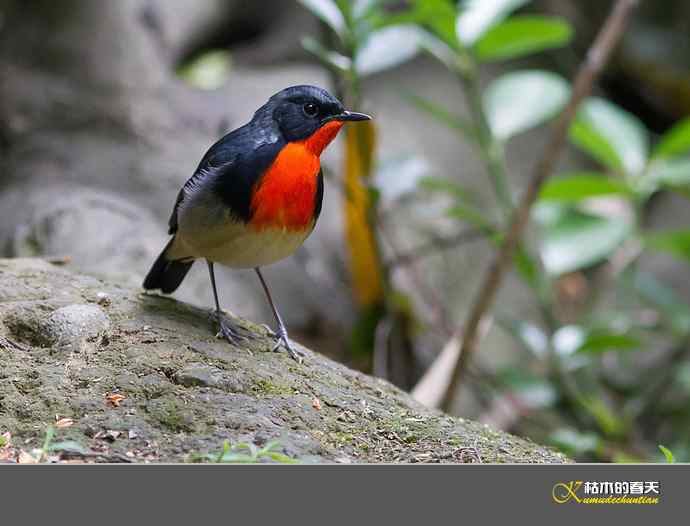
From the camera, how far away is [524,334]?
20.3 ft

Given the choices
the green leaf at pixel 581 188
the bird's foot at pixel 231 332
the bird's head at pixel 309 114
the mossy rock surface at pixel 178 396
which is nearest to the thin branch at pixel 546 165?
the green leaf at pixel 581 188

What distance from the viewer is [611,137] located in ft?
20.9

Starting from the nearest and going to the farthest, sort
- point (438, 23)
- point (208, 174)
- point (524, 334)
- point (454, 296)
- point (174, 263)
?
point (208, 174) → point (174, 263) → point (438, 23) → point (524, 334) → point (454, 296)

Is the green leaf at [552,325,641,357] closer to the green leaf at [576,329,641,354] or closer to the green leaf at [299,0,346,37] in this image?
the green leaf at [576,329,641,354]

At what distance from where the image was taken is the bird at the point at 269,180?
11.1ft

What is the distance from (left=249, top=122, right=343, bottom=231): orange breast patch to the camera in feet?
11.1

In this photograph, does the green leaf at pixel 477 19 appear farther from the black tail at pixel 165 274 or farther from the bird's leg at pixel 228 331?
the bird's leg at pixel 228 331

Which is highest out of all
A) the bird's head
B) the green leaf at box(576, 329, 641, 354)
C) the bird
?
the green leaf at box(576, 329, 641, 354)

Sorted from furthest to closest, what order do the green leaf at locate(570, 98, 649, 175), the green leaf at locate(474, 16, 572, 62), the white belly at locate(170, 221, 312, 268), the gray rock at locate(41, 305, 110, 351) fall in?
the green leaf at locate(570, 98, 649, 175) < the green leaf at locate(474, 16, 572, 62) < the white belly at locate(170, 221, 312, 268) < the gray rock at locate(41, 305, 110, 351)

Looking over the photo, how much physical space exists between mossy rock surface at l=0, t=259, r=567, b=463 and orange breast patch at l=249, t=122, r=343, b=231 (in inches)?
20.7

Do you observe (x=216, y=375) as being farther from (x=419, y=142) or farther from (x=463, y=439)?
(x=419, y=142)

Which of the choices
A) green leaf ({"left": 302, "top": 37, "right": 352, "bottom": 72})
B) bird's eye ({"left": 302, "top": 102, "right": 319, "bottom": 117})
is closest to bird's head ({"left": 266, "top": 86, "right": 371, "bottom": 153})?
bird's eye ({"left": 302, "top": 102, "right": 319, "bottom": 117})

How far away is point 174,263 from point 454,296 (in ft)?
14.7
